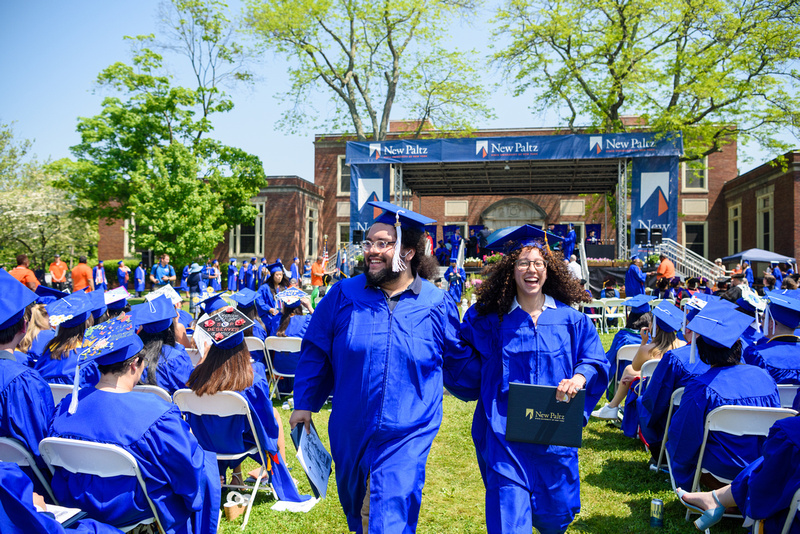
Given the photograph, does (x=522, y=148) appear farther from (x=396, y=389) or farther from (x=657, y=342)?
(x=396, y=389)

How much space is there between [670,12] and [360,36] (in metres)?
13.4

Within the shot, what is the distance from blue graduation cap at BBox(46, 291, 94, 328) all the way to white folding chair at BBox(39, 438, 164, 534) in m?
1.85

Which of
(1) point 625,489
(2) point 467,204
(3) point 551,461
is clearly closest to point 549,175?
(2) point 467,204

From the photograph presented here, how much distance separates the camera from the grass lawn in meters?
3.61

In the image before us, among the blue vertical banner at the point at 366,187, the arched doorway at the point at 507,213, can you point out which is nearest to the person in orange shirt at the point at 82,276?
the blue vertical banner at the point at 366,187

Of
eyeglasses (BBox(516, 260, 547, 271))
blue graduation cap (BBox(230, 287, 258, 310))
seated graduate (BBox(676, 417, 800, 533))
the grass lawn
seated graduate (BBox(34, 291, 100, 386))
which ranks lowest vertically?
the grass lawn

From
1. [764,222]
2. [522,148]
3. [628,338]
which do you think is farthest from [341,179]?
[628,338]

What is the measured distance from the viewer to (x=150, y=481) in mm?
2316

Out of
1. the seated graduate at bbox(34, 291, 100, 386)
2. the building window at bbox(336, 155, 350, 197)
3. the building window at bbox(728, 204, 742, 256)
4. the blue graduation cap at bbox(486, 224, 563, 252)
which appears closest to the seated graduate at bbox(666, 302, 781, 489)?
the blue graduation cap at bbox(486, 224, 563, 252)

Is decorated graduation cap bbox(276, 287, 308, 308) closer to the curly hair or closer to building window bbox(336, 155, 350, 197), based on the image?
the curly hair

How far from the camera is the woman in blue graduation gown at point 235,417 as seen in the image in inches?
143

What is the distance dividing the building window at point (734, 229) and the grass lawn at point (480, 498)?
83.7 ft

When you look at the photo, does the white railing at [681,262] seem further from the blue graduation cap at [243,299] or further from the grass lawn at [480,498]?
the blue graduation cap at [243,299]

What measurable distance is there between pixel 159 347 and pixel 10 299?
3.64 ft
